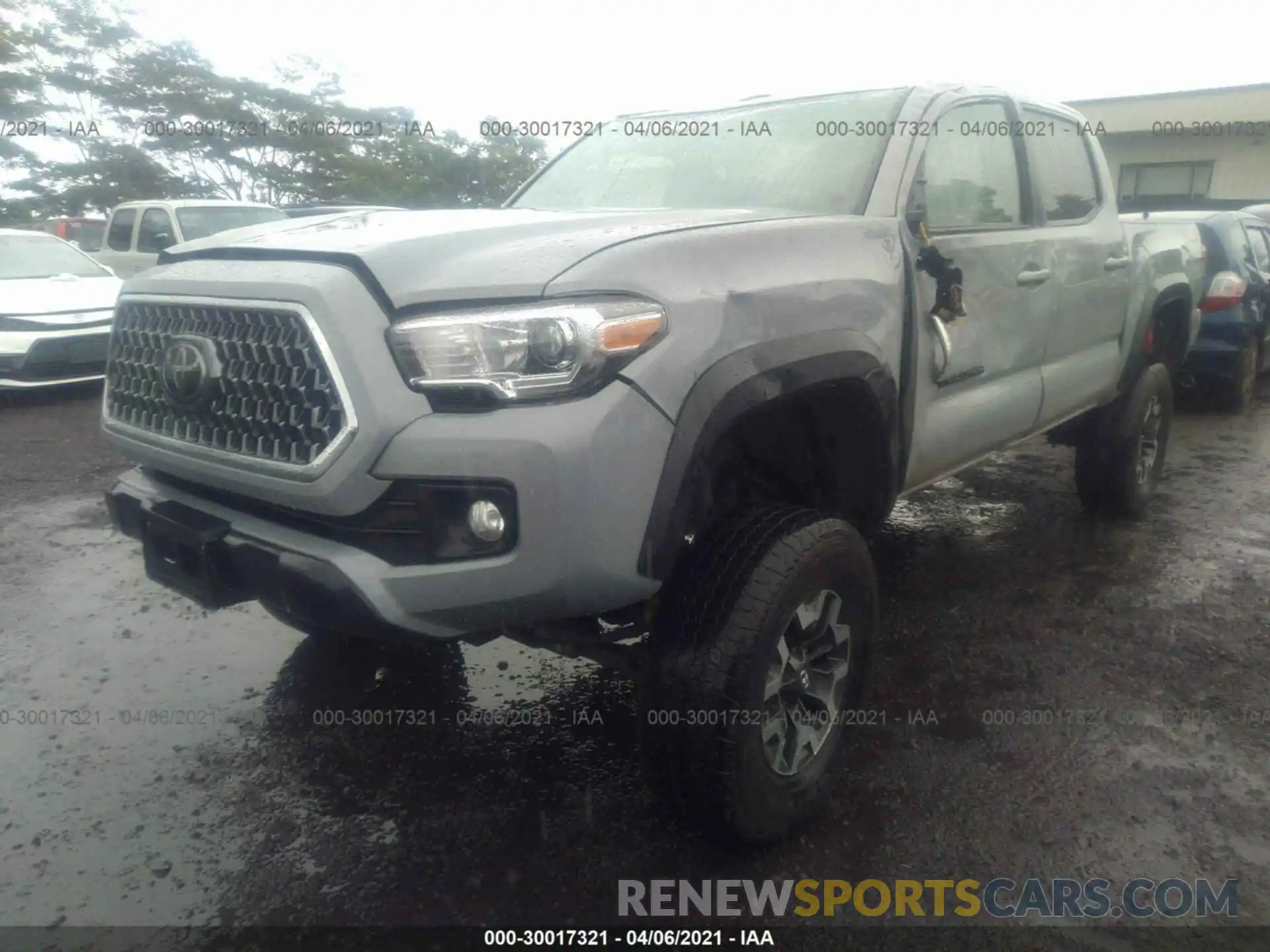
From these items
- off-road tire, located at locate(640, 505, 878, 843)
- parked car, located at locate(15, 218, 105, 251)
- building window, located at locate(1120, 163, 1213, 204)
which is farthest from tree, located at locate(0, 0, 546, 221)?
off-road tire, located at locate(640, 505, 878, 843)

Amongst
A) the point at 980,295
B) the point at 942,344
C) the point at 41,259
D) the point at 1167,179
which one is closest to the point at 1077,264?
the point at 980,295

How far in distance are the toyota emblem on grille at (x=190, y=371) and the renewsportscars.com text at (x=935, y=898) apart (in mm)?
1484

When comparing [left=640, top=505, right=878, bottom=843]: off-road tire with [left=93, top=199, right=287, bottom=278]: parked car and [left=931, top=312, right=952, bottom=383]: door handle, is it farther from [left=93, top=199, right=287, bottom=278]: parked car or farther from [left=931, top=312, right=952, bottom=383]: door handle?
[left=93, top=199, right=287, bottom=278]: parked car

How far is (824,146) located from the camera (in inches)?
121

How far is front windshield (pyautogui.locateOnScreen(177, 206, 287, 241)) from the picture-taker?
10242 millimetres

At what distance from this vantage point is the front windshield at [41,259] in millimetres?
8492

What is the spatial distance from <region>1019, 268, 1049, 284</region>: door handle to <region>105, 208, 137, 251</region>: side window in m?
10.5

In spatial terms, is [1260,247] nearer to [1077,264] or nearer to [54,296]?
[1077,264]

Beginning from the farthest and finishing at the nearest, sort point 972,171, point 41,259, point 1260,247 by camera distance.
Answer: point 41,259
point 1260,247
point 972,171

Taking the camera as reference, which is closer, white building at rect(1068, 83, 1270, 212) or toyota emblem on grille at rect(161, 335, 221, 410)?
toyota emblem on grille at rect(161, 335, 221, 410)

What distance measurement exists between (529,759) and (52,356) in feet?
21.9

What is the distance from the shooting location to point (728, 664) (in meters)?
2.09

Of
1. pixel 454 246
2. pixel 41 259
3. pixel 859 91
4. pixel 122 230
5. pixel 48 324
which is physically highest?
pixel 859 91

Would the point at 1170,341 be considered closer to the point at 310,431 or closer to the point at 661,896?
the point at 661,896
